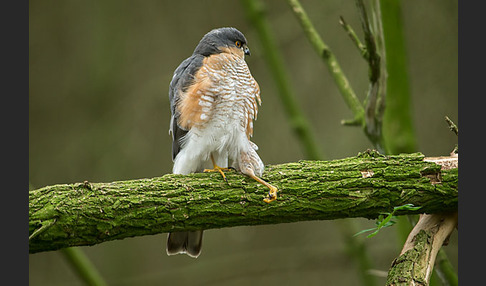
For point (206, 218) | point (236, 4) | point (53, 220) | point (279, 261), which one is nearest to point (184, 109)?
point (206, 218)

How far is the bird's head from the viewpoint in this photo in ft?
11.0

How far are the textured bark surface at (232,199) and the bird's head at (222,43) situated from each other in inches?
37.5

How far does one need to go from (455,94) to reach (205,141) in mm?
3007

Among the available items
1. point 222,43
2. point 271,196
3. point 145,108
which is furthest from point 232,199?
point 145,108

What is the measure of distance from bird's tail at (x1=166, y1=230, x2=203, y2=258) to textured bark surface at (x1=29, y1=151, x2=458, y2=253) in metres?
0.50

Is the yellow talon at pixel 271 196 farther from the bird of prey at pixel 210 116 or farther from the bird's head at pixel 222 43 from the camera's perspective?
the bird's head at pixel 222 43

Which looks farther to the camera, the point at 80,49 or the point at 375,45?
the point at 80,49

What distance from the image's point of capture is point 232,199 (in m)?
2.56

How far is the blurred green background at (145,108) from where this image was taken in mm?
5492

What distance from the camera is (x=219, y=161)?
10.8ft

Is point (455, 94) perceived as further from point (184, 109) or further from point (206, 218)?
point (206, 218)

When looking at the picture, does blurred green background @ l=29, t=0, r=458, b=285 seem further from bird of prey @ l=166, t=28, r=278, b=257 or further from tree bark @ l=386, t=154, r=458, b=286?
tree bark @ l=386, t=154, r=458, b=286

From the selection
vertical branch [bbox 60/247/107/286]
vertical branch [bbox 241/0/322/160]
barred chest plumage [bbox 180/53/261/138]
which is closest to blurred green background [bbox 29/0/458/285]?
vertical branch [bbox 241/0/322/160]

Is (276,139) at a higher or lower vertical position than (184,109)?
higher
